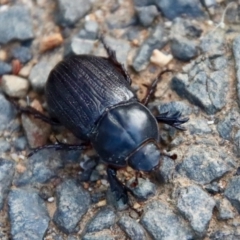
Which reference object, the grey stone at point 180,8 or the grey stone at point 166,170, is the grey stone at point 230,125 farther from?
the grey stone at point 180,8

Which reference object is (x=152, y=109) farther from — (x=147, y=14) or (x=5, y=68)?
(x=5, y=68)

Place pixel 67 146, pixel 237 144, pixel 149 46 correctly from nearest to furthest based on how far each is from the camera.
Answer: pixel 237 144, pixel 67 146, pixel 149 46

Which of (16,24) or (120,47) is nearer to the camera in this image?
(120,47)

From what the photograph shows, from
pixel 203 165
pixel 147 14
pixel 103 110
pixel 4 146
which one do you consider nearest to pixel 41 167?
pixel 4 146

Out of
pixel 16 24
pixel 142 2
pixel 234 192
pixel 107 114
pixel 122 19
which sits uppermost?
pixel 16 24

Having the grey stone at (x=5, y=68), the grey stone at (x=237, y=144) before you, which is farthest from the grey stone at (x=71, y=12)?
the grey stone at (x=237, y=144)

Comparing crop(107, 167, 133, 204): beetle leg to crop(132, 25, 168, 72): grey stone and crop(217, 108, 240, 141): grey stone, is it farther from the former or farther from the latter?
crop(132, 25, 168, 72): grey stone
